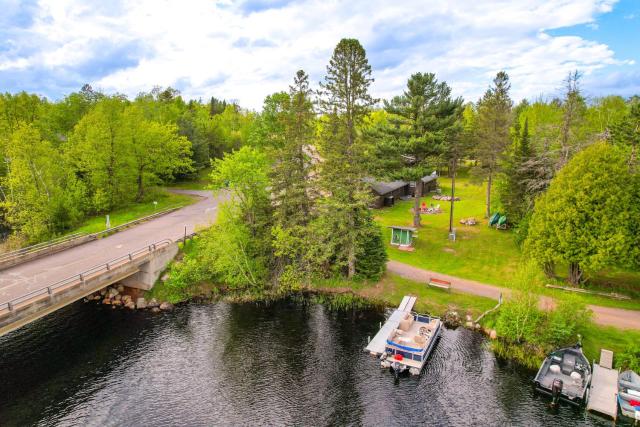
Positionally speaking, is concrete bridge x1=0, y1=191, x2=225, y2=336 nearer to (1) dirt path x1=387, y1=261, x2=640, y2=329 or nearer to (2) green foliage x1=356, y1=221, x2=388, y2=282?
(2) green foliage x1=356, y1=221, x2=388, y2=282

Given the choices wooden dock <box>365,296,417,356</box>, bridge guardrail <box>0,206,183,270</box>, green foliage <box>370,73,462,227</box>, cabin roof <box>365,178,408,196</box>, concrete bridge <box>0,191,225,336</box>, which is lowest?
wooden dock <box>365,296,417,356</box>

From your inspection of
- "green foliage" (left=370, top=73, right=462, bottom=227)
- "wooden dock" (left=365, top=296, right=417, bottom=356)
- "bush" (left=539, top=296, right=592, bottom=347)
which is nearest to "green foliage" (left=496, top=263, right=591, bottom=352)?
"bush" (left=539, top=296, right=592, bottom=347)

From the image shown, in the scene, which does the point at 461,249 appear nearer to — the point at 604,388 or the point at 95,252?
the point at 604,388

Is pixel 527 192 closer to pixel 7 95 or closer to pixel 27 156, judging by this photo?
pixel 27 156

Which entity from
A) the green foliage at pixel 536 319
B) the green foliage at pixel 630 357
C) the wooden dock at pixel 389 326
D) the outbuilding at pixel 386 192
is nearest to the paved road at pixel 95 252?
the wooden dock at pixel 389 326

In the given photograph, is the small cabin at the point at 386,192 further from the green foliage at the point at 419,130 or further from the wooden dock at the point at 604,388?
the wooden dock at the point at 604,388
